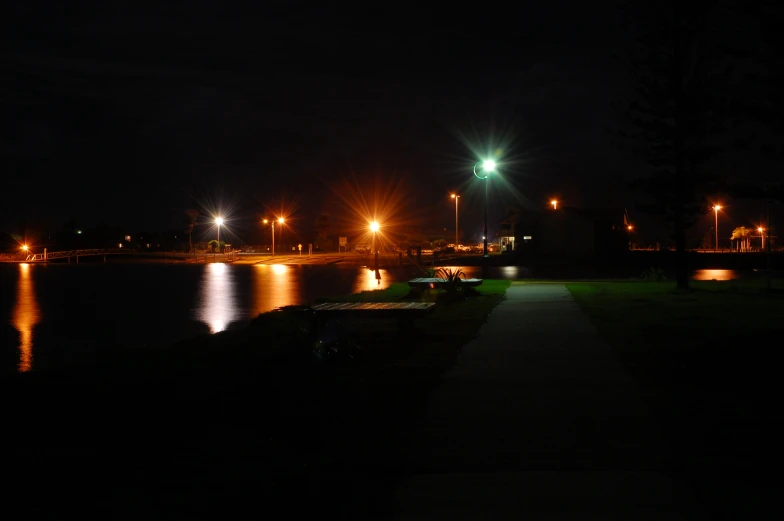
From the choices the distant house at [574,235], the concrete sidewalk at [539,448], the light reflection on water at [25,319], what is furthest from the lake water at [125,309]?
the distant house at [574,235]

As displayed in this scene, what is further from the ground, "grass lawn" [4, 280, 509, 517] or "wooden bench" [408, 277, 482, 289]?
"wooden bench" [408, 277, 482, 289]

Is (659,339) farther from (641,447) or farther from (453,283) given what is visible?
(453,283)

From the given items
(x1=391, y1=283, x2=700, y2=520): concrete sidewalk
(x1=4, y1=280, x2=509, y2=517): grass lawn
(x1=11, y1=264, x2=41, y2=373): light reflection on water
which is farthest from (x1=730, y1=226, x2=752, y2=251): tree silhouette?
(x1=391, y1=283, x2=700, y2=520): concrete sidewalk

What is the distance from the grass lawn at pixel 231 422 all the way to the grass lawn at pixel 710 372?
2.54 m

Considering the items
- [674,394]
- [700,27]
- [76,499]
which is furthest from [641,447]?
[700,27]

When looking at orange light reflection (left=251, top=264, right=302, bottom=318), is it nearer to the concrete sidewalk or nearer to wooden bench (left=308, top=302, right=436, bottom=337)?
wooden bench (left=308, top=302, right=436, bottom=337)

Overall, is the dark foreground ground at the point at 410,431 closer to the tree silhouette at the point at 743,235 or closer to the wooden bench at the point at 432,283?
the wooden bench at the point at 432,283

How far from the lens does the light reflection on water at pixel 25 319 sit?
1590cm

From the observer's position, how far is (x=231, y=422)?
788cm

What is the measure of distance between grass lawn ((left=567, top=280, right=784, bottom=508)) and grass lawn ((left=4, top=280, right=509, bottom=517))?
100 inches

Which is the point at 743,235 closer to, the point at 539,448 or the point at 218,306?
the point at 218,306

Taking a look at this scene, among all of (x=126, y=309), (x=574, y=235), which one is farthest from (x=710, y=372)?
(x=574, y=235)

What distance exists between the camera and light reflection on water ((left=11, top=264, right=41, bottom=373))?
15896 mm

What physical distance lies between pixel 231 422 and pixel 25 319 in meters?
Result: 18.4
